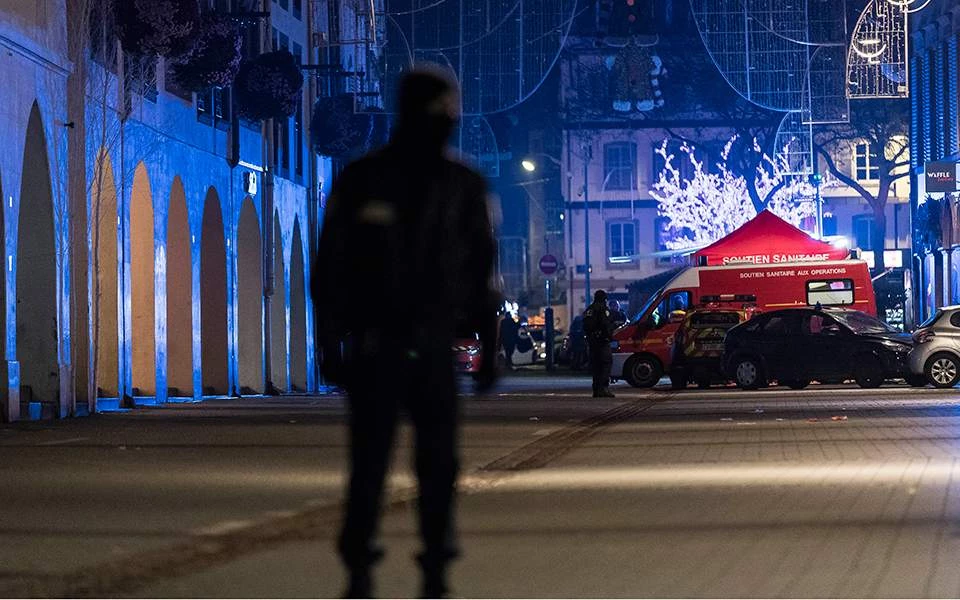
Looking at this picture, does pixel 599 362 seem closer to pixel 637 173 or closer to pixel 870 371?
pixel 870 371

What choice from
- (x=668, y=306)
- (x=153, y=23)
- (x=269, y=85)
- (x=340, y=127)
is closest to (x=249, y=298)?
(x=269, y=85)

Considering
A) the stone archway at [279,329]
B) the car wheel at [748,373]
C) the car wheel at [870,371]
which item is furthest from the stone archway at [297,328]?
the car wheel at [870,371]

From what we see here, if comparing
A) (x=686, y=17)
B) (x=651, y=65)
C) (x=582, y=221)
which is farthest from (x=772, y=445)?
(x=582, y=221)

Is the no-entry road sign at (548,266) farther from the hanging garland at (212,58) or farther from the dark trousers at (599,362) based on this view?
the hanging garland at (212,58)

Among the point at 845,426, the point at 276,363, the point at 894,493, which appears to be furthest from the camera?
the point at 276,363

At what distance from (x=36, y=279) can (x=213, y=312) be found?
12957 millimetres

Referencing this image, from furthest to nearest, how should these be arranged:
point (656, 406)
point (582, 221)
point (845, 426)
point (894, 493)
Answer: point (582, 221), point (656, 406), point (845, 426), point (894, 493)

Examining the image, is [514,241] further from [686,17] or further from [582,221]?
[686,17]

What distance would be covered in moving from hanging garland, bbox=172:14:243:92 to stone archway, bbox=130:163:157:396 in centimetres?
225

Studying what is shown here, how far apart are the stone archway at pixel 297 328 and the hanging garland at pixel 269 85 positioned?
36.0 feet

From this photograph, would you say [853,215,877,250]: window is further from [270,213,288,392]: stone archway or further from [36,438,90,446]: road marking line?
[36,438,90,446]: road marking line

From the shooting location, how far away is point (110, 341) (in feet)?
112

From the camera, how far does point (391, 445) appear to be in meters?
7.72

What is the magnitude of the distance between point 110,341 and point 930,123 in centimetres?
3911
